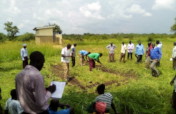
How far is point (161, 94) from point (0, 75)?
9.13 metres

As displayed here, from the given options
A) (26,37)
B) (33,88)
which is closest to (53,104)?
(33,88)

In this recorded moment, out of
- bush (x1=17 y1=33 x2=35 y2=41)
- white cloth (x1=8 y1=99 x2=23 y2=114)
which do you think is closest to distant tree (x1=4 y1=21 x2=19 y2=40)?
bush (x1=17 y1=33 x2=35 y2=41)

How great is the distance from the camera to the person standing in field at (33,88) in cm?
326

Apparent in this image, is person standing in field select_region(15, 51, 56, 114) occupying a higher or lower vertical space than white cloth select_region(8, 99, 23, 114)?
higher

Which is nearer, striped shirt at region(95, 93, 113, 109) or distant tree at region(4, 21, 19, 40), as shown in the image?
striped shirt at region(95, 93, 113, 109)

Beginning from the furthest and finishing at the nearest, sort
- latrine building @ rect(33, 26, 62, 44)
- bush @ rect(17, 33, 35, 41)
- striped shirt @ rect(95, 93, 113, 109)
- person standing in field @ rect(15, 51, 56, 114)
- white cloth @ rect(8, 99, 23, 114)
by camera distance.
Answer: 1. bush @ rect(17, 33, 35, 41)
2. latrine building @ rect(33, 26, 62, 44)
3. striped shirt @ rect(95, 93, 113, 109)
4. white cloth @ rect(8, 99, 23, 114)
5. person standing in field @ rect(15, 51, 56, 114)

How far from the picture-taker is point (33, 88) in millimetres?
3264

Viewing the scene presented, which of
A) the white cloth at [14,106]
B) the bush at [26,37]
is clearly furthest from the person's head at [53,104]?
the bush at [26,37]

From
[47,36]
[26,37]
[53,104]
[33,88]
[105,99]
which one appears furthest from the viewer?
[26,37]

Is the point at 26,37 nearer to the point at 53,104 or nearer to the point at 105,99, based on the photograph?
the point at 105,99

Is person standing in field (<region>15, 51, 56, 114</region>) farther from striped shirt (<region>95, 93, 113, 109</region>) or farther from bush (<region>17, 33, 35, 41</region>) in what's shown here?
bush (<region>17, 33, 35, 41</region>)

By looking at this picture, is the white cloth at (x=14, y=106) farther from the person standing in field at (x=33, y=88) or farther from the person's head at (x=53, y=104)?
the person standing in field at (x=33, y=88)

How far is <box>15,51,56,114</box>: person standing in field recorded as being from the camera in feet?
10.7

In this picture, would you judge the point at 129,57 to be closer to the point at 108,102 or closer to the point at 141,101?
the point at 141,101
